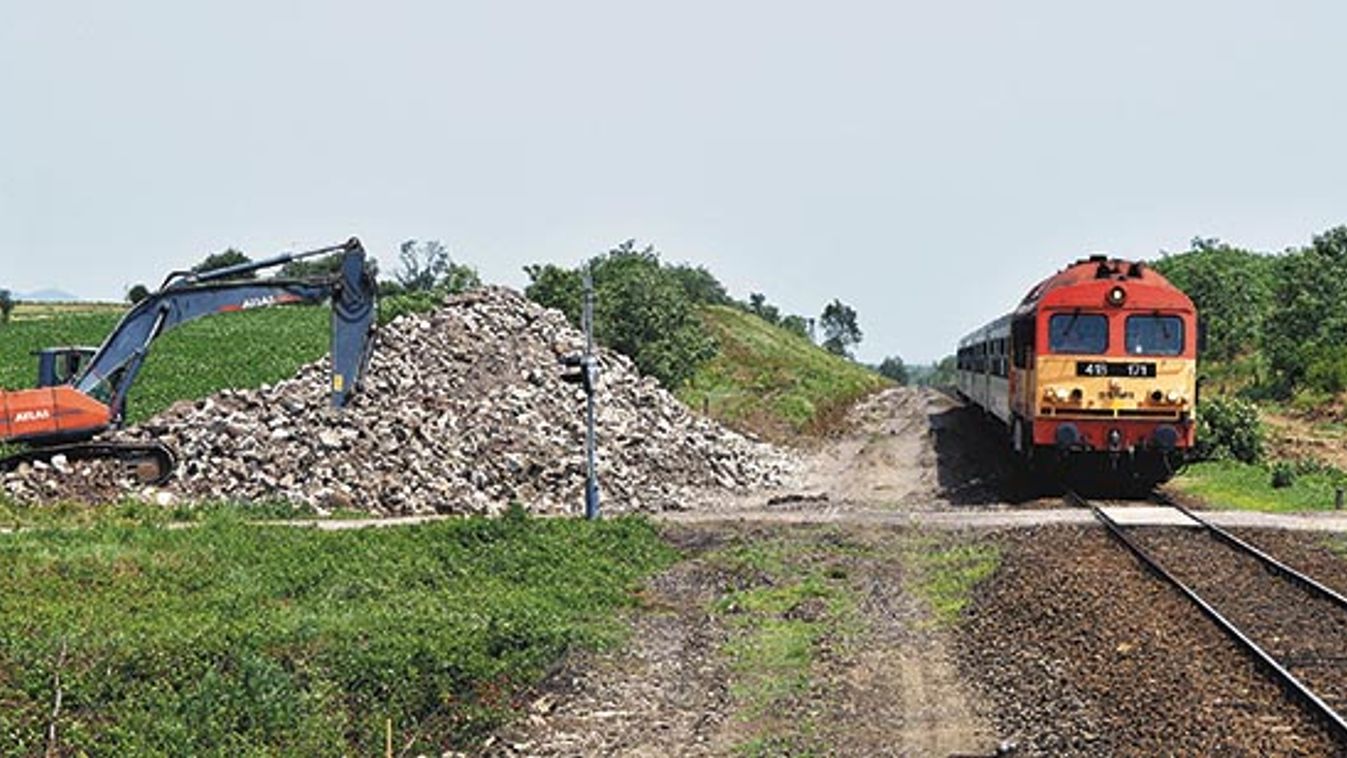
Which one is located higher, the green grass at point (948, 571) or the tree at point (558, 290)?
the tree at point (558, 290)

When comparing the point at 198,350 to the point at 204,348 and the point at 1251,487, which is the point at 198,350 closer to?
the point at 204,348

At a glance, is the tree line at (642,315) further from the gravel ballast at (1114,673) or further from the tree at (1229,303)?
the gravel ballast at (1114,673)

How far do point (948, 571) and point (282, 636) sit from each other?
9.40 metres

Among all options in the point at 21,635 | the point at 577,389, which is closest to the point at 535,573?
the point at 21,635

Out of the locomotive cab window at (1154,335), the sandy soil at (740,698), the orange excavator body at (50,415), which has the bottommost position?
the sandy soil at (740,698)

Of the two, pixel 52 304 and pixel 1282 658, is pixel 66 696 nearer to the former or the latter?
pixel 1282 658

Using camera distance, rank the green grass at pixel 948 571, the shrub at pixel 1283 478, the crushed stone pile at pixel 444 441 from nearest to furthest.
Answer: the green grass at pixel 948 571
the crushed stone pile at pixel 444 441
the shrub at pixel 1283 478

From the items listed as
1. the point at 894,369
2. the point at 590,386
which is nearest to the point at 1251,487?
the point at 590,386

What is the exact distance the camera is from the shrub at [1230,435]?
32.8 m

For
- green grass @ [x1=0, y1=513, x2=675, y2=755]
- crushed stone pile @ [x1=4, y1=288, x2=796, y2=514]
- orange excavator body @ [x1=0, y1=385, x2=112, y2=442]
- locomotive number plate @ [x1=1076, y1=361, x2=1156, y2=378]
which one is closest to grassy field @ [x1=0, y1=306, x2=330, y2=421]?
crushed stone pile @ [x1=4, y1=288, x2=796, y2=514]

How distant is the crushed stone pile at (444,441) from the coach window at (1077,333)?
9.39 m

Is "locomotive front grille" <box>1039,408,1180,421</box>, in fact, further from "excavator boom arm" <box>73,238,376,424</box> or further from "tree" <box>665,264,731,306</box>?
"tree" <box>665,264,731,306</box>

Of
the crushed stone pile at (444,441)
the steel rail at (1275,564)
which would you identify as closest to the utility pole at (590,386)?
the crushed stone pile at (444,441)

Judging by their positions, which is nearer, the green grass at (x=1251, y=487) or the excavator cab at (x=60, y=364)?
the green grass at (x=1251, y=487)
